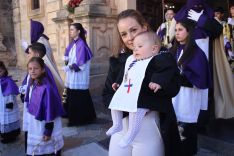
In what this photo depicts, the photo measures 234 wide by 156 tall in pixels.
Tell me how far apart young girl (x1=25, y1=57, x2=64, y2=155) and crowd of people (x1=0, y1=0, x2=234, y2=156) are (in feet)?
0.04

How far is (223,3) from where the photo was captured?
11.7 m

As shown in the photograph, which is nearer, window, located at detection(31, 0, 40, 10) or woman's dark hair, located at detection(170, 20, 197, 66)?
woman's dark hair, located at detection(170, 20, 197, 66)

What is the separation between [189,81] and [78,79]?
2.70m

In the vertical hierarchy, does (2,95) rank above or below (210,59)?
below

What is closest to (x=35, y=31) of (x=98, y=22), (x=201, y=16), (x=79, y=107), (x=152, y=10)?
(x=79, y=107)

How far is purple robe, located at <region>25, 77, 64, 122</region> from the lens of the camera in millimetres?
3650

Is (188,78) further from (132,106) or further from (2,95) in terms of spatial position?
(2,95)

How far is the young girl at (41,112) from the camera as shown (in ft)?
12.0

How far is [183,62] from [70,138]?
7.96ft

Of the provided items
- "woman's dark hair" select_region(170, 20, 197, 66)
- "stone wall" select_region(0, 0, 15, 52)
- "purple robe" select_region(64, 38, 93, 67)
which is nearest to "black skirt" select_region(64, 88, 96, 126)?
"purple robe" select_region(64, 38, 93, 67)

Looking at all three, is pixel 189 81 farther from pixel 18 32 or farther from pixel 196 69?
pixel 18 32

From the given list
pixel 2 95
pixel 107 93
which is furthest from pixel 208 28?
pixel 2 95

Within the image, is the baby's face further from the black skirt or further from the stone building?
the stone building

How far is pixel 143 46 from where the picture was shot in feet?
6.82
